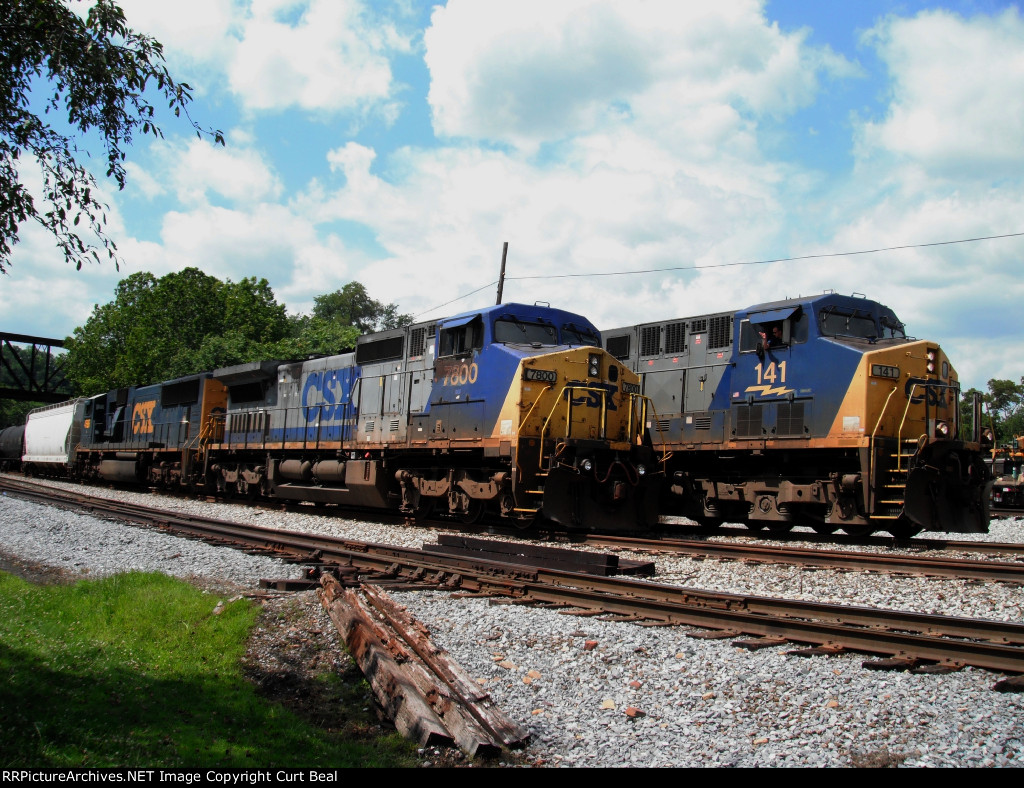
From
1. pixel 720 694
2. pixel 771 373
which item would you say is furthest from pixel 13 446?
pixel 720 694

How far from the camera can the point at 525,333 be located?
44.7 ft

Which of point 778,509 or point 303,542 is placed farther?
point 778,509

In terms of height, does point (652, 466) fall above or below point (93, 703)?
above

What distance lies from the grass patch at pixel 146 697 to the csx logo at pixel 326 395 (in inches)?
399

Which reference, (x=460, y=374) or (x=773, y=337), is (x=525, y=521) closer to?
(x=460, y=374)

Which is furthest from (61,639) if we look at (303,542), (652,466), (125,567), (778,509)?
(778,509)

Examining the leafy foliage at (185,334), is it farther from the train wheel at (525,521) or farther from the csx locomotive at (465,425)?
the train wheel at (525,521)

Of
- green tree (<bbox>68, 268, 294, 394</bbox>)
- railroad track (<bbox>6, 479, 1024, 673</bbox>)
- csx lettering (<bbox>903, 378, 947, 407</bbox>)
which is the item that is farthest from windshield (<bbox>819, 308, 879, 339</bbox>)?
green tree (<bbox>68, 268, 294, 394</bbox>)

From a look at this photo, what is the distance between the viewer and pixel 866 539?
1247 cm

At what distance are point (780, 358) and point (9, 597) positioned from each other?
11423mm

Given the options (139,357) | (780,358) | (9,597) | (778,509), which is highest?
(139,357)

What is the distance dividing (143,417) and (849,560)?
24.5 metres

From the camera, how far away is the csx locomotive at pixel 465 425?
41.0ft

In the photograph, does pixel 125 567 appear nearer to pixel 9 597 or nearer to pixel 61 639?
pixel 9 597
